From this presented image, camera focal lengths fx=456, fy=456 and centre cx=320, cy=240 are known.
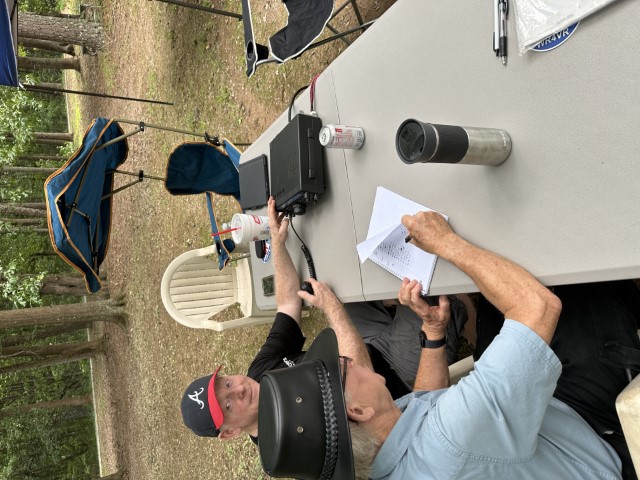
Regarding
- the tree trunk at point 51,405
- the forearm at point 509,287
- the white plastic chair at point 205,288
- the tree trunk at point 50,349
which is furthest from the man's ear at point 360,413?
the tree trunk at point 51,405

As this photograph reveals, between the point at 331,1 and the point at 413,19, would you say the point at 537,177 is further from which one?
the point at 331,1

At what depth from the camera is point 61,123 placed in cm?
1201

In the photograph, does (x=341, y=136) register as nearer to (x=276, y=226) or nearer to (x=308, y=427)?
(x=276, y=226)

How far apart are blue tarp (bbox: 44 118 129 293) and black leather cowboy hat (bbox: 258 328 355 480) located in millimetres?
2308

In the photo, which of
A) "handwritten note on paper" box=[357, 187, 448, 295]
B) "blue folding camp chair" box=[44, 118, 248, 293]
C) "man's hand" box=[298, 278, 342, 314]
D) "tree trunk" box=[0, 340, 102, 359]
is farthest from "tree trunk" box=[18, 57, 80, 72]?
"handwritten note on paper" box=[357, 187, 448, 295]

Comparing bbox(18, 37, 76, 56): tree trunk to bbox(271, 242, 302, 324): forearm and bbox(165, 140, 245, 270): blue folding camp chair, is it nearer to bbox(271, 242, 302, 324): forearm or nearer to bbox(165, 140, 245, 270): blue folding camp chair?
bbox(165, 140, 245, 270): blue folding camp chair

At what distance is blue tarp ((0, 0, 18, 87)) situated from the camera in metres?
3.00

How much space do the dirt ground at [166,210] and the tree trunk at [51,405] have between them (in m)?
1.79

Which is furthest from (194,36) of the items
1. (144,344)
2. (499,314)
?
(499,314)

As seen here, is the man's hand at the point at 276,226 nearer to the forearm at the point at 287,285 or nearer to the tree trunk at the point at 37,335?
the forearm at the point at 287,285

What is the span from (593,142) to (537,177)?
14cm

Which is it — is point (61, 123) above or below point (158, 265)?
above

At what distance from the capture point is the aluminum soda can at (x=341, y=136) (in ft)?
5.10

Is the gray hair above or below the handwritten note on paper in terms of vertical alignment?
below
